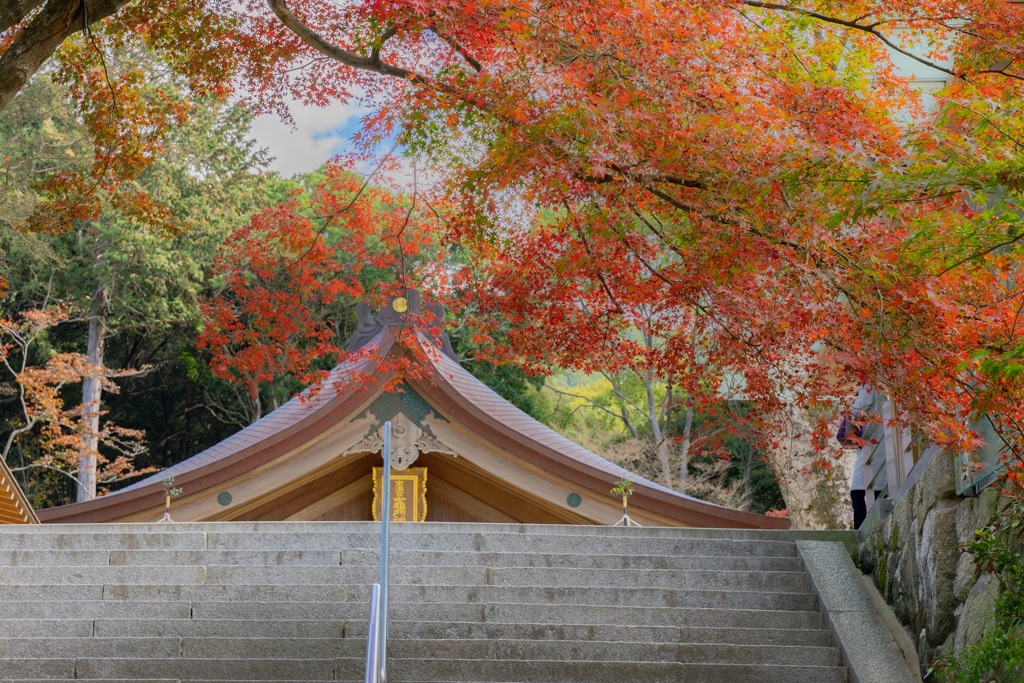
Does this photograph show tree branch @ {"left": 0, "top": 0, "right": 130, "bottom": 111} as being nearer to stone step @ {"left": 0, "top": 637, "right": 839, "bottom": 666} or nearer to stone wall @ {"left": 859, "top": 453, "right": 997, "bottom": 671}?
stone step @ {"left": 0, "top": 637, "right": 839, "bottom": 666}

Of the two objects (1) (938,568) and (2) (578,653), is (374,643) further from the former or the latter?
(1) (938,568)

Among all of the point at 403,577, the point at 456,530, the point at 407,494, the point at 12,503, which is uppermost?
the point at 407,494

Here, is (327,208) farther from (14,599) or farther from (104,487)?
(104,487)

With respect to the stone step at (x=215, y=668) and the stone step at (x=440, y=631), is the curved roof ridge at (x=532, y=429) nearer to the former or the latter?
the stone step at (x=440, y=631)

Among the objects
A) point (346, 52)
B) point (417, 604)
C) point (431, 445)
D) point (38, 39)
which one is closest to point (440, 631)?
point (417, 604)

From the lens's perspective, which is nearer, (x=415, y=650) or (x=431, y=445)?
(x=415, y=650)

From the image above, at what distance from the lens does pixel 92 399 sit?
58.9 feet

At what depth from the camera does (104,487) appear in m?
20.3

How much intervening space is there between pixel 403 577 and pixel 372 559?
306 millimetres

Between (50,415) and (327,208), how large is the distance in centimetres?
967

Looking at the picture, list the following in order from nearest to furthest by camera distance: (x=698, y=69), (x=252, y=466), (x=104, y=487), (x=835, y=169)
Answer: (x=835, y=169)
(x=698, y=69)
(x=252, y=466)
(x=104, y=487)

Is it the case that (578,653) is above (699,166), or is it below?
below

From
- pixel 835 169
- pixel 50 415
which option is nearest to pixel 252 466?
pixel 835 169

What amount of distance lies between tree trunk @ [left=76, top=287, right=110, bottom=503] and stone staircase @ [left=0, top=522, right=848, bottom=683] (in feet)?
33.5
